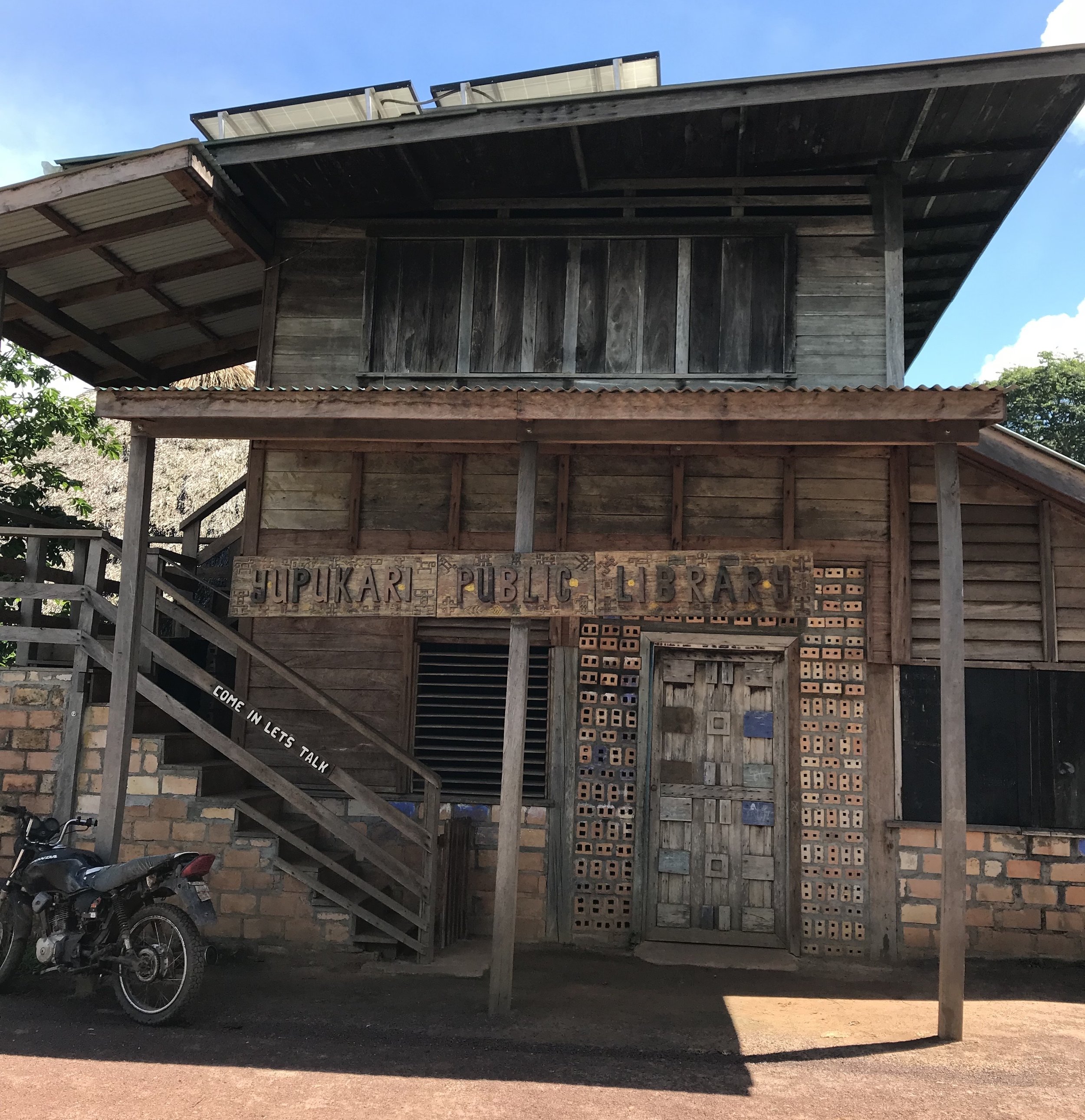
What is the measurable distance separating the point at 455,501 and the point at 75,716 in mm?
3503

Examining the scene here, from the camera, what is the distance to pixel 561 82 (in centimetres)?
822

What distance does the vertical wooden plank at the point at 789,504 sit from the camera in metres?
8.14

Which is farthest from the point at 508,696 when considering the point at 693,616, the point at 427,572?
the point at 693,616

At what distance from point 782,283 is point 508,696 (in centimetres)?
461

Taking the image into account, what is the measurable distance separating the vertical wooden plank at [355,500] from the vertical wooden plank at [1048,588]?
581 cm

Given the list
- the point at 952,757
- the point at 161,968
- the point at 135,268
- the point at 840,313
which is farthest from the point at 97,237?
the point at 952,757

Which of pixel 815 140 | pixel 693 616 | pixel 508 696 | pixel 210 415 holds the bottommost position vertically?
pixel 508 696

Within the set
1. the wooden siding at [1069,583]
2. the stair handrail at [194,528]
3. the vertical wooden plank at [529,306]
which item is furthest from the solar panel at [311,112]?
the wooden siding at [1069,583]

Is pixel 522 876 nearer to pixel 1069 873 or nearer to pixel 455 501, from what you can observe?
pixel 455 501

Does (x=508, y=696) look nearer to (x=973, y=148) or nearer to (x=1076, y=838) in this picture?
(x=1076, y=838)

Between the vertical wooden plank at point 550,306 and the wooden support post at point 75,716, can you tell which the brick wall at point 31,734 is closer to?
the wooden support post at point 75,716

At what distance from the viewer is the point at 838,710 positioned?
800 cm

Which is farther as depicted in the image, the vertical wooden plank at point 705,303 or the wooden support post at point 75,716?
the vertical wooden plank at point 705,303

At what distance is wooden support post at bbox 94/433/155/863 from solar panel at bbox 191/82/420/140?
134 inches
